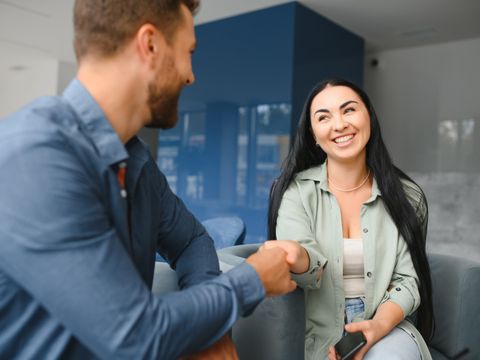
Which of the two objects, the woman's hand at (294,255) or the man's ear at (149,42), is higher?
the man's ear at (149,42)

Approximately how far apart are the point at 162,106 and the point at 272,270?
0.43 meters

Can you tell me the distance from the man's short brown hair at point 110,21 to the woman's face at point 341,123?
0.92m

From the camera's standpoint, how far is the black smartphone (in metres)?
1.35

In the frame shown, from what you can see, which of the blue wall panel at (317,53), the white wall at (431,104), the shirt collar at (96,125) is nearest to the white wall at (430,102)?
the white wall at (431,104)

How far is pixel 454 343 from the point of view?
6.22 ft

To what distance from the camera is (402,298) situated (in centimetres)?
156

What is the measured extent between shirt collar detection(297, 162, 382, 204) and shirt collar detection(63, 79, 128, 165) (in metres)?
1.00

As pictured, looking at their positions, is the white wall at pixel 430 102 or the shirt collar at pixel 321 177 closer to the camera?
the shirt collar at pixel 321 177

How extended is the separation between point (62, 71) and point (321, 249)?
7.26 m

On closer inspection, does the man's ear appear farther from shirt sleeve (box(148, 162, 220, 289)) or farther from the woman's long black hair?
the woman's long black hair

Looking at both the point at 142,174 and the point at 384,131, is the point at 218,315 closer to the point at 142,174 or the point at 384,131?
the point at 142,174

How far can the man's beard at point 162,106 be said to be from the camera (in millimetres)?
981

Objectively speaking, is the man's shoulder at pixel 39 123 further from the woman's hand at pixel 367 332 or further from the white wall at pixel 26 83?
the white wall at pixel 26 83

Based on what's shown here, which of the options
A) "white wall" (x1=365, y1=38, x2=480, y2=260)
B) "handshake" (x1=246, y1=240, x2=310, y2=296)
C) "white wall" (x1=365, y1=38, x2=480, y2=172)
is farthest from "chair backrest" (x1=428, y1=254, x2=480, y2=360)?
"white wall" (x1=365, y1=38, x2=480, y2=172)
